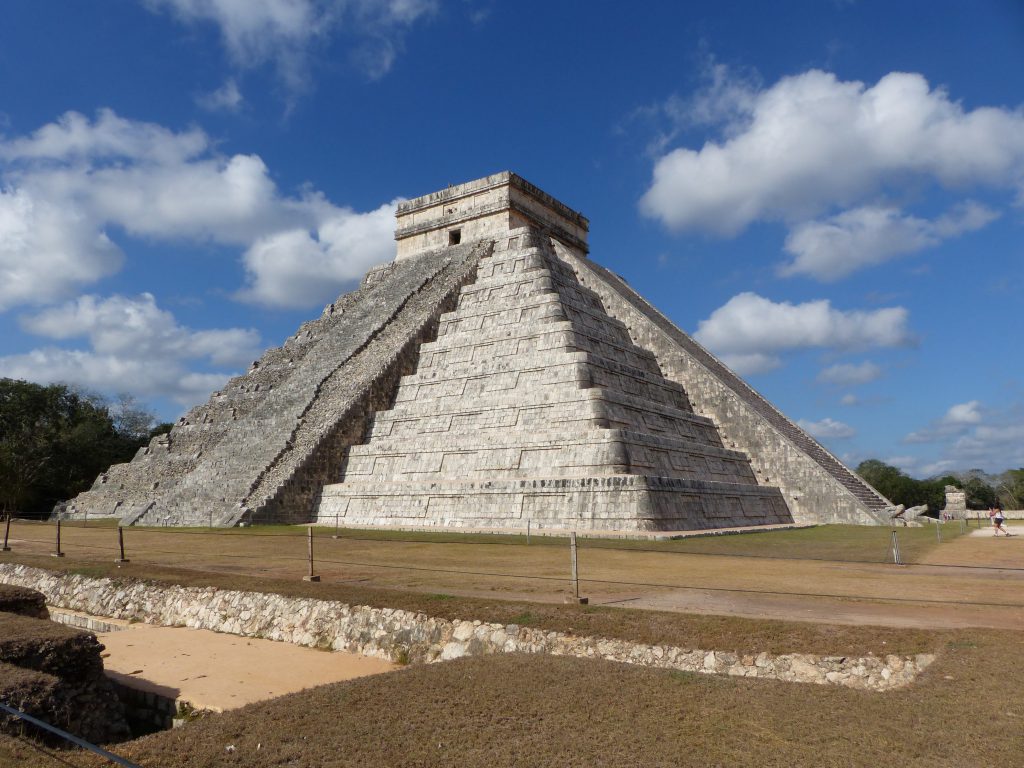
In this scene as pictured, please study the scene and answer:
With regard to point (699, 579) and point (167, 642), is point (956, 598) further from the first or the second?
point (167, 642)

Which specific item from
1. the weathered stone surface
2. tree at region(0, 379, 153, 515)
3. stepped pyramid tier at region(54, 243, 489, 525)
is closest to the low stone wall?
the weathered stone surface

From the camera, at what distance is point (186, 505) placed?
1892cm

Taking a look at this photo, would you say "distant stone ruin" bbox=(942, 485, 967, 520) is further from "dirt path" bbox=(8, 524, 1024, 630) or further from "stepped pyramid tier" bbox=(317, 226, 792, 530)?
"dirt path" bbox=(8, 524, 1024, 630)

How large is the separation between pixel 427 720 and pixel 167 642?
209 inches

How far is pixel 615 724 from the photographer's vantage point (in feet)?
13.3

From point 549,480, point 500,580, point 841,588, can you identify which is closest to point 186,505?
point 549,480

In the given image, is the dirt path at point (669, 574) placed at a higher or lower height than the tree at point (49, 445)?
lower

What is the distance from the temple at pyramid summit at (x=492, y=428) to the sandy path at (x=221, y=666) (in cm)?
702

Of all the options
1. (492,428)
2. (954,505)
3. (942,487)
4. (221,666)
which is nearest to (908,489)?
(942,487)

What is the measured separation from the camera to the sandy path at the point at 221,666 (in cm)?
620

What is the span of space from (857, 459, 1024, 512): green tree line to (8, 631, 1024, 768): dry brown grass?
1725 inches

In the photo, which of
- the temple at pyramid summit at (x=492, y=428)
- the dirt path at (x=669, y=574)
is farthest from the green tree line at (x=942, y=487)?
the dirt path at (x=669, y=574)

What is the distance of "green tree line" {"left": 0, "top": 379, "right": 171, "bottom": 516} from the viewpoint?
1166 inches

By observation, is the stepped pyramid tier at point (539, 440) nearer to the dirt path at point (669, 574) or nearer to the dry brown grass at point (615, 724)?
the dirt path at point (669, 574)
